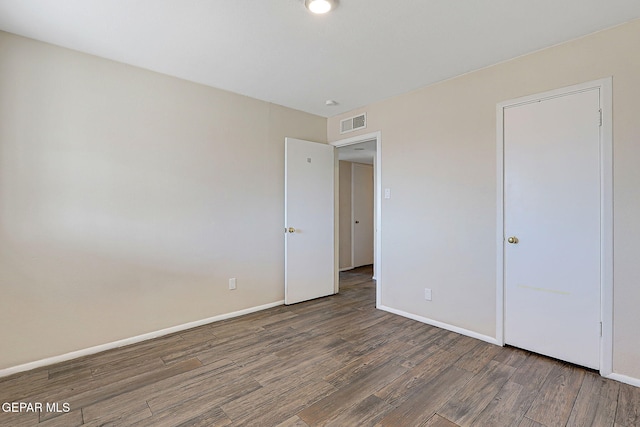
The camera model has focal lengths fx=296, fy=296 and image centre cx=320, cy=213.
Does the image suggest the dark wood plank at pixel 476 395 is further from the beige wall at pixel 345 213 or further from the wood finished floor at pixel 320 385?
the beige wall at pixel 345 213

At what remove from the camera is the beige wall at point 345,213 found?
6.09 meters

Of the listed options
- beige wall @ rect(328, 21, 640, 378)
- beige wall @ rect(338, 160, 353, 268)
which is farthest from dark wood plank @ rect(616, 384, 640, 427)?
beige wall @ rect(338, 160, 353, 268)

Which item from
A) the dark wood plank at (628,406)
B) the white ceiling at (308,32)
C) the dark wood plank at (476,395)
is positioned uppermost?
the white ceiling at (308,32)

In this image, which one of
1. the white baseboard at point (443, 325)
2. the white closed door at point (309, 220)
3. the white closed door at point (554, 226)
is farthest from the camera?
the white closed door at point (309, 220)

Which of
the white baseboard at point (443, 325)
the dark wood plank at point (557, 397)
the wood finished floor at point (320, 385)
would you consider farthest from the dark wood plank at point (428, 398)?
the white baseboard at point (443, 325)

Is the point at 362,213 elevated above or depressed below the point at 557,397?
above

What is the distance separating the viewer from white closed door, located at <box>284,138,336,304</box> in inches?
148

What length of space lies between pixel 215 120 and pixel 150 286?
180 cm

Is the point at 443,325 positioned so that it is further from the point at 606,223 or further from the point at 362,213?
the point at 362,213

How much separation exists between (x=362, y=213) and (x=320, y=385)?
186 inches

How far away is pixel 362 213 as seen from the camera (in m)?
6.50

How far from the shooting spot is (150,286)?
9.18 feet

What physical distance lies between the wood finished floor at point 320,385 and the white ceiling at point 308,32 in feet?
8.16

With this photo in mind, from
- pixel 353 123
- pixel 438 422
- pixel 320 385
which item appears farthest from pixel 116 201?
pixel 438 422
